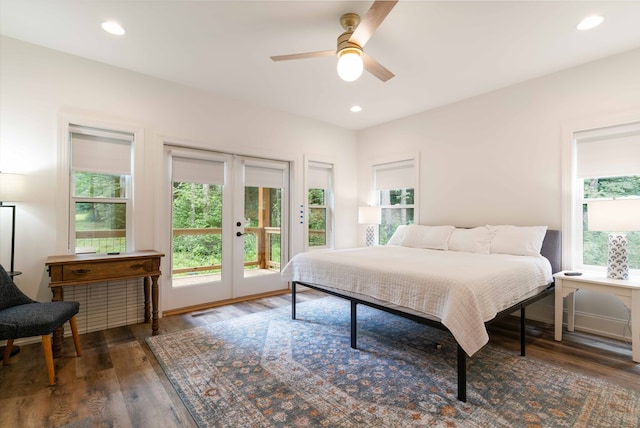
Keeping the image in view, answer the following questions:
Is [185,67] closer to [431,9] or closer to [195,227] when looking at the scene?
[195,227]

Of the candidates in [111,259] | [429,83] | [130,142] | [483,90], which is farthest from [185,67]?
[483,90]

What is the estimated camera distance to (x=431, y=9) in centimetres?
227

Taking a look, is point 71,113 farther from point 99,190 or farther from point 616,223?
point 616,223

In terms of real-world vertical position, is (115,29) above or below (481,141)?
above

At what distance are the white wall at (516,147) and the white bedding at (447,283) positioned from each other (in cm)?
72

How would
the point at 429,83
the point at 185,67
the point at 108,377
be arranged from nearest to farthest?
the point at 108,377 < the point at 185,67 < the point at 429,83

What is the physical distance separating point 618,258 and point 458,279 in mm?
1857

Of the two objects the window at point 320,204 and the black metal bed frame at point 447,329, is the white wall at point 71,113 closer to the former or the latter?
the window at point 320,204

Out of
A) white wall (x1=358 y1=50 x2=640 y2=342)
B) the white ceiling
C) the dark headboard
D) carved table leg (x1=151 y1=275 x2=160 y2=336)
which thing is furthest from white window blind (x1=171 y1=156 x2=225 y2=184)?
the dark headboard

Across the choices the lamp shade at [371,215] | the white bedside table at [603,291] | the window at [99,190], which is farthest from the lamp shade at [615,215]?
the window at [99,190]

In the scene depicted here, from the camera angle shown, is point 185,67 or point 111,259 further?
point 185,67

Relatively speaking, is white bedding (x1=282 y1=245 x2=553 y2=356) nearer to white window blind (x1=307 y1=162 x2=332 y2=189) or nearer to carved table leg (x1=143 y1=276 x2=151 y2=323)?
carved table leg (x1=143 y1=276 x2=151 y2=323)

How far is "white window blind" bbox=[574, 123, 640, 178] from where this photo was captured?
2.86 m

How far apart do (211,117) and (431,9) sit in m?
2.77
